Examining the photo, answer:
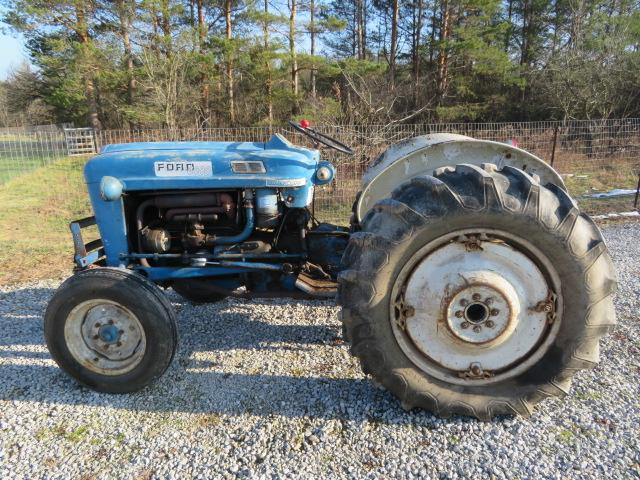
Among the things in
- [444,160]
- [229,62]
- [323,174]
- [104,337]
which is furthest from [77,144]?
[444,160]

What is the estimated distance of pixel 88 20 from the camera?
67.8 ft

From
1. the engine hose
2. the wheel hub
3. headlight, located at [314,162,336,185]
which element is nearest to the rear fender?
headlight, located at [314,162,336,185]

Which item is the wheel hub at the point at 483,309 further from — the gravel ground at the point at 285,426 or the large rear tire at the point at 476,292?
the gravel ground at the point at 285,426

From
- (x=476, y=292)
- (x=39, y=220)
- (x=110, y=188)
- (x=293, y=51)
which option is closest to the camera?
(x=476, y=292)

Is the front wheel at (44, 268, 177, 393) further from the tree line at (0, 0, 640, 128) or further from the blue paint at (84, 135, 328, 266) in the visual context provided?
the tree line at (0, 0, 640, 128)

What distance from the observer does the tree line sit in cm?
1995

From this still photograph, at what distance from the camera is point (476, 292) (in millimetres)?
2453

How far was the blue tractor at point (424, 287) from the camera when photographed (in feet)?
7.71

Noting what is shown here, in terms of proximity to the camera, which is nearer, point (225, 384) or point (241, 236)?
point (225, 384)

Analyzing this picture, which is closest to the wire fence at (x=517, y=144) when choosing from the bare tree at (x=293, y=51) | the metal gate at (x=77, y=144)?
the metal gate at (x=77, y=144)

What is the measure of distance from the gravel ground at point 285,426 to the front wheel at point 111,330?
0.16 meters

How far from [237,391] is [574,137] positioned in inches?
465

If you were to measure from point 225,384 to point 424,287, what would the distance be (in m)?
1.51

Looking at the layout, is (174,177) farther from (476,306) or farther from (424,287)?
(476,306)
